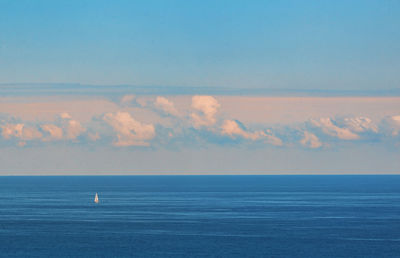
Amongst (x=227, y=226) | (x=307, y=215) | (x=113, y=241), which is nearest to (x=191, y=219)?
(x=227, y=226)

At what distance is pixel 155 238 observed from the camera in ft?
374

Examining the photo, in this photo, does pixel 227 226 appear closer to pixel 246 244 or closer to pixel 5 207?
pixel 246 244

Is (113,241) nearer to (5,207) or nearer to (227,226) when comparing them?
(227,226)

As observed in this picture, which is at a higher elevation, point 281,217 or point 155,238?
point 281,217

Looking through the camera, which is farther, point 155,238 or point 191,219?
point 191,219

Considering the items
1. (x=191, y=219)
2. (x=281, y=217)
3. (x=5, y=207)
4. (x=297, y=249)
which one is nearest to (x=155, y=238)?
(x=297, y=249)

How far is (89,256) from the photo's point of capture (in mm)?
95812

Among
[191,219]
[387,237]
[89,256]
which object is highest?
[191,219]

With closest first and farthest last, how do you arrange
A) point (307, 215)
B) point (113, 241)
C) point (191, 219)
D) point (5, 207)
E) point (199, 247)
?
point (199, 247), point (113, 241), point (191, 219), point (307, 215), point (5, 207)

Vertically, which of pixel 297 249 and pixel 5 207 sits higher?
pixel 5 207

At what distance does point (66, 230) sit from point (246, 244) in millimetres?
39190

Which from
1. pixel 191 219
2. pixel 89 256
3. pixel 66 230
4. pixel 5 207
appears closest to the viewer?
pixel 89 256

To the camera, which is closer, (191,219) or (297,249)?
(297,249)

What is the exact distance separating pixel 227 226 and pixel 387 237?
3282 centimetres
